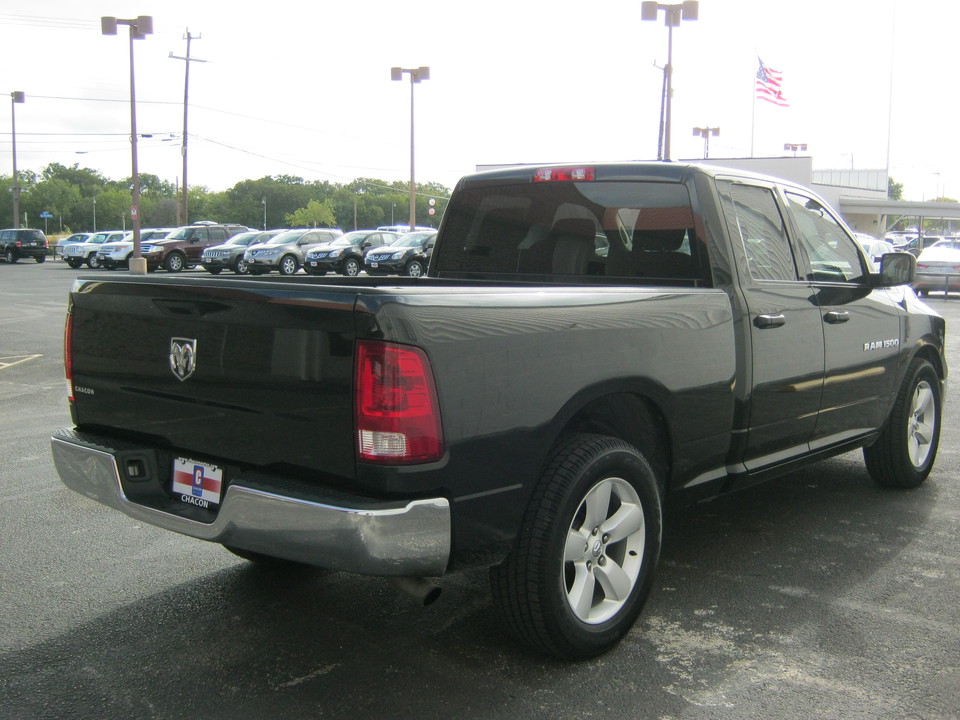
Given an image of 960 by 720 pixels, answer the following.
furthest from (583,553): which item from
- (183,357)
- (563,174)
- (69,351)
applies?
(69,351)

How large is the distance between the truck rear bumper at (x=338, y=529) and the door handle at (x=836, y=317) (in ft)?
8.78

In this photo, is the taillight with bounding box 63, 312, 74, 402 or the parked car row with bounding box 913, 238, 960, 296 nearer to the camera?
the taillight with bounding box 63, 312, 74, 402

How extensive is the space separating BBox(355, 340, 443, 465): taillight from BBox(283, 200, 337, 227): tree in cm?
14358

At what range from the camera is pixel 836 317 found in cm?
489

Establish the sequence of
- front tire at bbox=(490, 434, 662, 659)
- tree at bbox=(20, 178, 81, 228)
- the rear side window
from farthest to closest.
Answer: tree at bbox=(20, 178, 81, 228) → the rear side window → front tire at bbox=(490, 434, 662, 659)

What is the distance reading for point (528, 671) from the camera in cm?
339

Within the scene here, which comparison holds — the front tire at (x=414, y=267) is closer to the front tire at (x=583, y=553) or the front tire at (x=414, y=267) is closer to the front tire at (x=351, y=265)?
the front tire at (x=351, y=265)

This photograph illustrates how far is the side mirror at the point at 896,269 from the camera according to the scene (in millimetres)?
5238

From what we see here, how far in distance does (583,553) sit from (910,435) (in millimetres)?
3222

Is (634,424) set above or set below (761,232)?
below

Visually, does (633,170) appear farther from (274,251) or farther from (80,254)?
(80,254)

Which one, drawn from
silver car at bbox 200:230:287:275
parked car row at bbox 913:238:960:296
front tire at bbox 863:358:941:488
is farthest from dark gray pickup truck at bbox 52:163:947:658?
silver car at bbox 200:230:287:275

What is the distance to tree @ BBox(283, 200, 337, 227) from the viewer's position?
144 meters

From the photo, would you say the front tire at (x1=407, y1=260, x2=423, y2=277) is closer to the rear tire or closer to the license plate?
the rear tire
